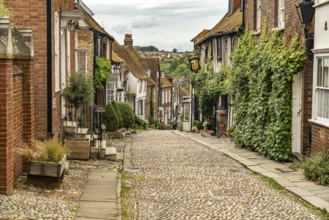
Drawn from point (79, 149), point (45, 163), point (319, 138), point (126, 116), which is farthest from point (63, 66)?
point (126, 116)

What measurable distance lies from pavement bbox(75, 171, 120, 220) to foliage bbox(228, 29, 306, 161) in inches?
227

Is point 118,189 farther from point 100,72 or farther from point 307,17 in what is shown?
point 100,72

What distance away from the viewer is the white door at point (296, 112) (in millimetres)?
15844

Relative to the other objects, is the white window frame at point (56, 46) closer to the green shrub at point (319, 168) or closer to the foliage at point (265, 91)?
the foliage at point (265, 91)

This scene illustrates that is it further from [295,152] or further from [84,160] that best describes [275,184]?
[84,160]

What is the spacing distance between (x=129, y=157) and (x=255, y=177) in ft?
17.5

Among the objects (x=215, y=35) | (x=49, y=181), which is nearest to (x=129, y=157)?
(x=49, y=181)

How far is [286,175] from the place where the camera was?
13656 millimetres

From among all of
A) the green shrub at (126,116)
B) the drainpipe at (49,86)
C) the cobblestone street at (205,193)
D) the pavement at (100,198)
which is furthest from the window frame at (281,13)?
the green shrub at (126,116)

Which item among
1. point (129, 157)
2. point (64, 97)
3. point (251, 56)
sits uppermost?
point (251, 56)

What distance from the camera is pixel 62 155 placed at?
34.5ft

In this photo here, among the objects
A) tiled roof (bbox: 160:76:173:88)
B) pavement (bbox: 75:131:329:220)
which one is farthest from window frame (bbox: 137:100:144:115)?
pavement (bbox: 75:131:329:220)

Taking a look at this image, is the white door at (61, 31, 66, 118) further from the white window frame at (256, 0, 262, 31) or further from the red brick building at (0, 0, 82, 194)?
the white window frame at (256, 0, 262, 31)

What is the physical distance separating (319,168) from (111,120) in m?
18.9
